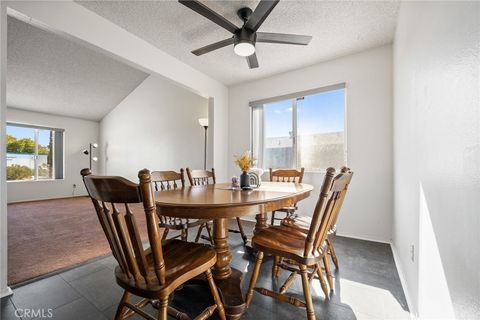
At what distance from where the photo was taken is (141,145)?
5758 mm

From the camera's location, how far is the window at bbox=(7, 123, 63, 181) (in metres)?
5.58

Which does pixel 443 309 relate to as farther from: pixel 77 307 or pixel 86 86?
pixel 86 86

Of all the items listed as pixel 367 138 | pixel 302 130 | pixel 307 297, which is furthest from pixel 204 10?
pixel 367 138

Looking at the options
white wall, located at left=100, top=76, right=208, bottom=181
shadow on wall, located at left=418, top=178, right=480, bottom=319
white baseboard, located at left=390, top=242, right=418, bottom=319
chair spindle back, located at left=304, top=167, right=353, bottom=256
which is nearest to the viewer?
shadow on wall, located at left=418, top=178, right=480, bottom=319

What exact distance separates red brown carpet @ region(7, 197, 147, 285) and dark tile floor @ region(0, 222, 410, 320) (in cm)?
28

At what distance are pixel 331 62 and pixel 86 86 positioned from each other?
5583 mm

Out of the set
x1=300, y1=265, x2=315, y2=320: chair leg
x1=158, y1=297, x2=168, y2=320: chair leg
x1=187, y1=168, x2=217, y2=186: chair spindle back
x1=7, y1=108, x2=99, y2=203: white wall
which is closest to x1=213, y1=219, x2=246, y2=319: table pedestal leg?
x1=300, y1=265, x2=315, y2=320: chair leg

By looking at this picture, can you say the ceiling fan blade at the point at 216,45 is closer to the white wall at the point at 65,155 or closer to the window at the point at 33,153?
the white wall at the point at 65,155

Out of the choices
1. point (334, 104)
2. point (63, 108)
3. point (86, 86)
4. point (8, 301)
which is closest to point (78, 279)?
point (8, 301)

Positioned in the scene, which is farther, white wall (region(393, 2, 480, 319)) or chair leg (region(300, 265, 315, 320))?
chair leg (region(300, 265, 315, 320))

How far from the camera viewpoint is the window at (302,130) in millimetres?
3098

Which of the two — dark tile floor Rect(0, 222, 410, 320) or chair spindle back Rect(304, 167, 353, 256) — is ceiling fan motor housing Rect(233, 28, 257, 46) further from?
dark tile floor Rect(0, 222, 410, 320)

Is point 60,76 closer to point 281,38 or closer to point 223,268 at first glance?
point 281,38

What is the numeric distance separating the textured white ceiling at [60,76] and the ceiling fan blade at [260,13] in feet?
9.26
